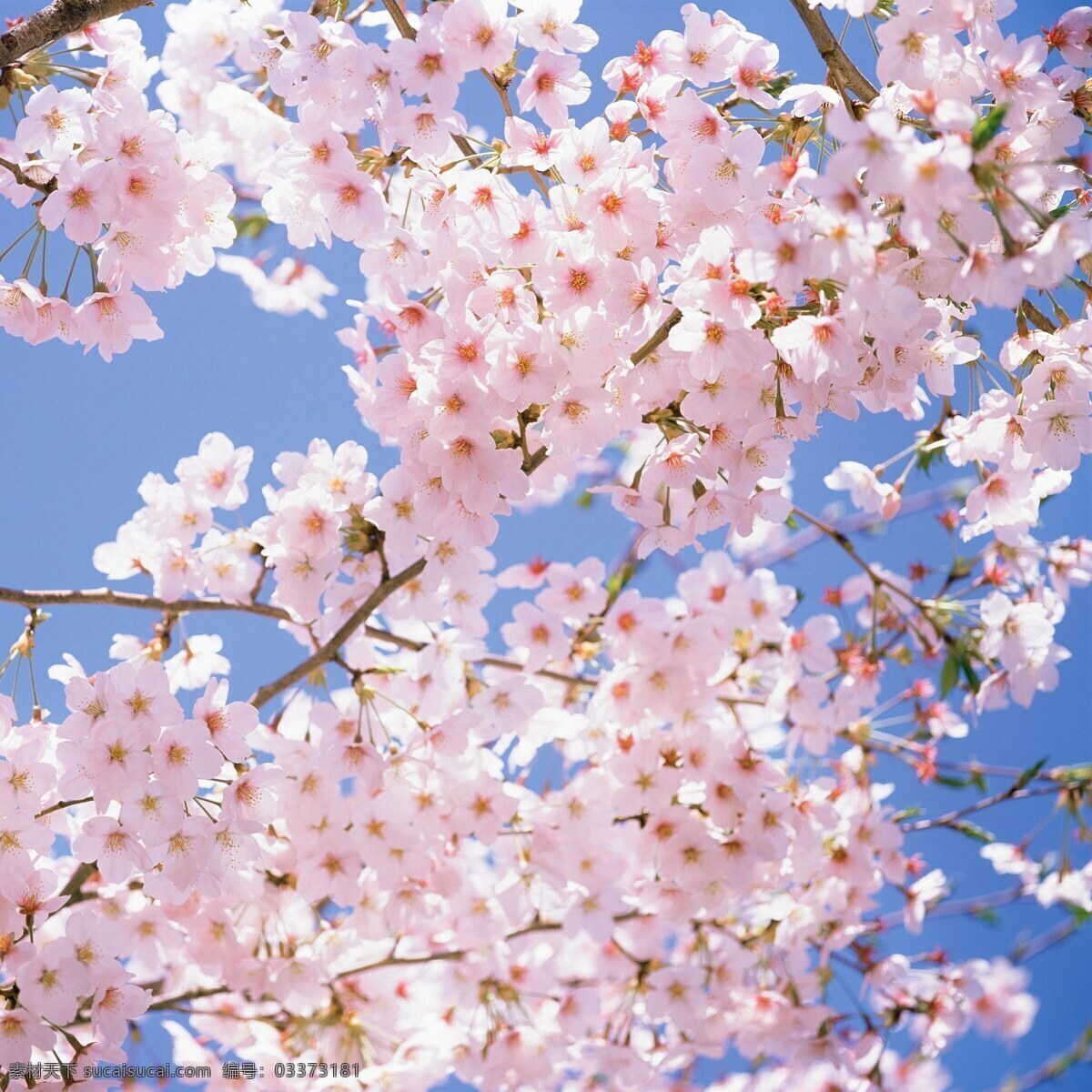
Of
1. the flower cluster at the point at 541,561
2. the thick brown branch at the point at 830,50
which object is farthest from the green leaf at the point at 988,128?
the thick brown branch at the point at 830,50

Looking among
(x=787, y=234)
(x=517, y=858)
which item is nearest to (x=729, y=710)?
(x=517, y=858)

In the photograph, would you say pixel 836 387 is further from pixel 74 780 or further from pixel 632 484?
pixel 74 780

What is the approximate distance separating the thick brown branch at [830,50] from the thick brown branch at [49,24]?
0.93 meters

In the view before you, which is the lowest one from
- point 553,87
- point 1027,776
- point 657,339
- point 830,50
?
point 1027,776

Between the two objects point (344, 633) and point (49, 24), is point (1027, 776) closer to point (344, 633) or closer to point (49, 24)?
point (344, 633)

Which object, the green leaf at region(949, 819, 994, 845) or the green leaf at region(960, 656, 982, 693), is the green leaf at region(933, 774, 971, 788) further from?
the green leaf at region(960, 656, 982, 693)

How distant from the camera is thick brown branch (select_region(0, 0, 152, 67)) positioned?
1.37 meters

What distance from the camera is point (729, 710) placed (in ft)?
7.32

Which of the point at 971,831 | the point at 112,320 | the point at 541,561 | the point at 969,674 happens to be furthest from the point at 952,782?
the point at 112,320

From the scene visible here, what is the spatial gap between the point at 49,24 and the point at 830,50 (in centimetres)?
104

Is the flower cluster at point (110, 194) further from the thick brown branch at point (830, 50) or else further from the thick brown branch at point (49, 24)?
the thick brown branch at point (830, 50)

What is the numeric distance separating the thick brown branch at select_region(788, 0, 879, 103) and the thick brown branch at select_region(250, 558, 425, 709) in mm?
961

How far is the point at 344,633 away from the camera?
1.74 metres

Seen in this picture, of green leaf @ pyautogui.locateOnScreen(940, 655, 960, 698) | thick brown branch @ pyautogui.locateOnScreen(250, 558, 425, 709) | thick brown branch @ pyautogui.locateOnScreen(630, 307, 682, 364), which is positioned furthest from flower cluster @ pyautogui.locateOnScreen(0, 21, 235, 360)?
green leaf @ pyautogui.locateOnScreen(940, 655, 960, 698)
